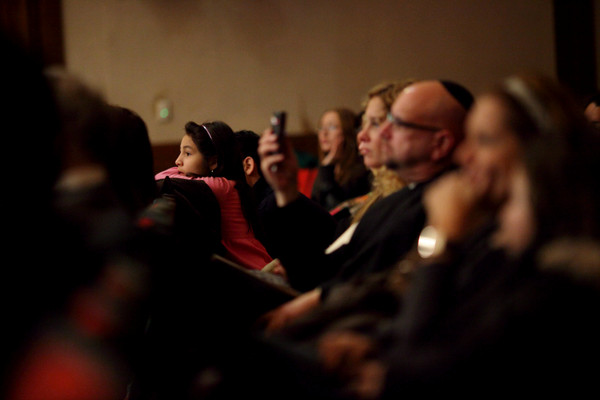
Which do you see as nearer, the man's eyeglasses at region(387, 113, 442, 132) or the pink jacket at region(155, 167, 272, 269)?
the man's eyeglasses at region(387, 113, 442, 132)

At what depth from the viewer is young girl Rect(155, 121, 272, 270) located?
3094mm

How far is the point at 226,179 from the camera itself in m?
3.17

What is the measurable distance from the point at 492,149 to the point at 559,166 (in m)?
0.17

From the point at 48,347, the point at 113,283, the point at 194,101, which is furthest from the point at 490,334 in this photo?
the point at 194,101

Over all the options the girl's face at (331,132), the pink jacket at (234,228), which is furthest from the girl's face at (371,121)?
the girl's face at (331,132)

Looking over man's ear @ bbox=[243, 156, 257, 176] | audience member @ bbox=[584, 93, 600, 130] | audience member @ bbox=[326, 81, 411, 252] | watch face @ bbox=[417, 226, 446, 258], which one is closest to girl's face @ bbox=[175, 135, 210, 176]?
man's ear @ bbox=[243, 156, 257, 176]

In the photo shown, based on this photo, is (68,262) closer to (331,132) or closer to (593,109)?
(593,109)

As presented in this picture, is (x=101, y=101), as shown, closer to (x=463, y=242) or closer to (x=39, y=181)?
(x=39, y=181)

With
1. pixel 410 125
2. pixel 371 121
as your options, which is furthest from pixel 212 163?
pixel 410 125

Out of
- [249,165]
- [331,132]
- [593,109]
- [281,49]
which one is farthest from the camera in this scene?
[281,49]

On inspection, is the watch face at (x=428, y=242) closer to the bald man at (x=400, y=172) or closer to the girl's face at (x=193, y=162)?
the bald man at (x=400, y=172)

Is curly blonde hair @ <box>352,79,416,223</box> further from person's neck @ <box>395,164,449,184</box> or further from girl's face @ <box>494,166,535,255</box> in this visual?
girl's face @ <box>494,166,535,255</box>

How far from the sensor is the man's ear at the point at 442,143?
1986mm

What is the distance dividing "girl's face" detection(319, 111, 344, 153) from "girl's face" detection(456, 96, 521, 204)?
3.24 metres
